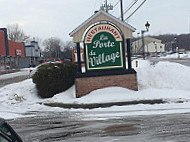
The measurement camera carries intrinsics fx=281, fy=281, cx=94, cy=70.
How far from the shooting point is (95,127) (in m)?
8.90

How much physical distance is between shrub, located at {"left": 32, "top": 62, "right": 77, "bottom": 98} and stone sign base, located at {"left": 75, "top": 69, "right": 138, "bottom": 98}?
1.16 meters

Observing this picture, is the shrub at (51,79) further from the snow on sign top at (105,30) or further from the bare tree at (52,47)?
the bare tree at (52,47)

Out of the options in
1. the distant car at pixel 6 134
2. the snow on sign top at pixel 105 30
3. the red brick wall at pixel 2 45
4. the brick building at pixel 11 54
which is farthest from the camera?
the brick building at pixel 11 54

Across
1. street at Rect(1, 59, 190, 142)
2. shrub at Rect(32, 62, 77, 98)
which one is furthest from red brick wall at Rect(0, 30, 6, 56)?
street at Rect(1, 59, 190, 142)

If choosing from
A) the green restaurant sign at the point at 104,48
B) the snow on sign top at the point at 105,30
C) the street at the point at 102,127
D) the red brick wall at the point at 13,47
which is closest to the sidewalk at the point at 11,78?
the green restaurant sign at the point at 104,48

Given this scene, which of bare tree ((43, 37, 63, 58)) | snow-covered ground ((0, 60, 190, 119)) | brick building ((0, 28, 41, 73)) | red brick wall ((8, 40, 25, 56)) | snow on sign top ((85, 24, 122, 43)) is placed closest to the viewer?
snow-covered ground ((0, 60, 190, 119))

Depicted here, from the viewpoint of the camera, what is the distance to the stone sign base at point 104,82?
14227 millimetres

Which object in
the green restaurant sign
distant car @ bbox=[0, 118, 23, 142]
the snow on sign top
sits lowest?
distant car @ bbox=[0, 118, 23, 142]

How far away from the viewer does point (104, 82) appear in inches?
560

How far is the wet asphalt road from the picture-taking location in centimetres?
748

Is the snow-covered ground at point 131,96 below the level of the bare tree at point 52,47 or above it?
below

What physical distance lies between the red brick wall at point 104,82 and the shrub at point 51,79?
3.82 ft

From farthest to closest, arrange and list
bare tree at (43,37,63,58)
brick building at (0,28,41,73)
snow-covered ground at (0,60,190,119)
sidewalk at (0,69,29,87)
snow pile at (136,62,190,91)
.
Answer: bare tree at (43,37,63,58) < brick building at (0,28,41,73) < sidewalk at (0,69,29,87) < snow pile at (136,62,190,91) < snow-covered ground at (0,60,190,119)

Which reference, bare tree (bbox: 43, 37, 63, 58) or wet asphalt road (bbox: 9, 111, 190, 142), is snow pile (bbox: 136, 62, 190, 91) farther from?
bare tree (bbox: 43, 37, 63, 58)
